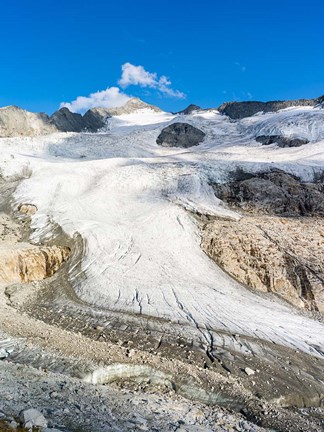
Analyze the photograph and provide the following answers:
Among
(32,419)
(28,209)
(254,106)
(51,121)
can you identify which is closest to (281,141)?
(28,209)

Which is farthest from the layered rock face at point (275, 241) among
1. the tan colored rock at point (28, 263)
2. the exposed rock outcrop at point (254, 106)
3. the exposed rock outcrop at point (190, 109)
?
the exposed rock outcrop at point (190, 109)

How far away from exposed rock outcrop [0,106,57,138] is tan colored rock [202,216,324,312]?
79.6 meters

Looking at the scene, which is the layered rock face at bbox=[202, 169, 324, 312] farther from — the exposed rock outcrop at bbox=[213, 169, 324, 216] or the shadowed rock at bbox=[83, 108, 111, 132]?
the shadowed rock at bbox=[83, 108, 111, 132]

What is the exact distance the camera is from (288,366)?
12.7 metres

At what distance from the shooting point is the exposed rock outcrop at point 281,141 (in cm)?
6825

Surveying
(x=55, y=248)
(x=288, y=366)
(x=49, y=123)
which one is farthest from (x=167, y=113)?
(x=288, y=366)

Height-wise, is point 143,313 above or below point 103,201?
below

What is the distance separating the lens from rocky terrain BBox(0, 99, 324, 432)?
9160 mm

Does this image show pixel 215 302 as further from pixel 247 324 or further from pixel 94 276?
pixel 94 276

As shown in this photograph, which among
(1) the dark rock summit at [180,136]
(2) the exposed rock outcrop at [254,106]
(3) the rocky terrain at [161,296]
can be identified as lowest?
(3) the rocky terrain at [161,296]

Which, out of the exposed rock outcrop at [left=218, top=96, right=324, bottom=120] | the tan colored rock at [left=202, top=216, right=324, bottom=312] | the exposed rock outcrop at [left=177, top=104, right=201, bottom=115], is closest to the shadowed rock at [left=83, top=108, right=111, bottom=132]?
the exposed rock outcrop at [left=177, top=104, right=201, bottom=115]

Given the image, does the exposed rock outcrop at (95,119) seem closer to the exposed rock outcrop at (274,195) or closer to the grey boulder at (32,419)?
the exposed rock outcrop at (274,195)

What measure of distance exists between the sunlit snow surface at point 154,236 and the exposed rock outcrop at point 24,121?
56.4 metres

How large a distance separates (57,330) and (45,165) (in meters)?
30.8
